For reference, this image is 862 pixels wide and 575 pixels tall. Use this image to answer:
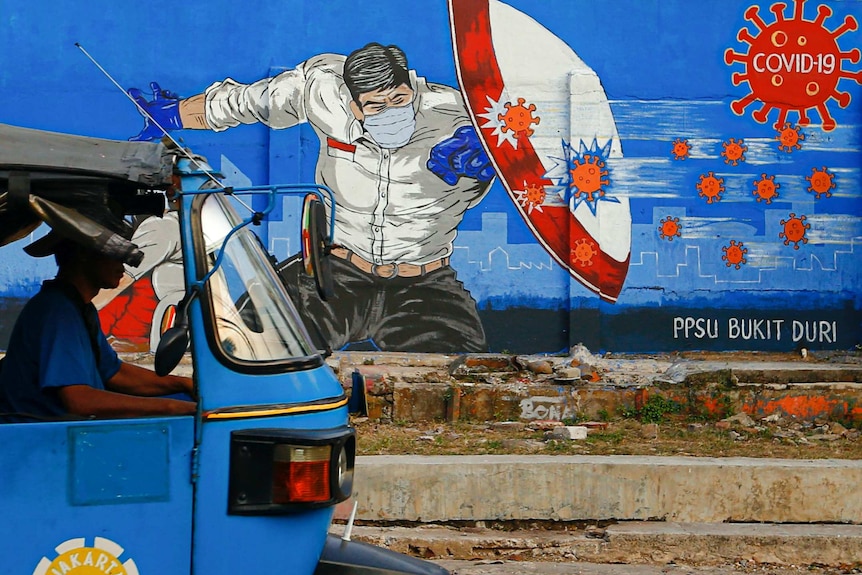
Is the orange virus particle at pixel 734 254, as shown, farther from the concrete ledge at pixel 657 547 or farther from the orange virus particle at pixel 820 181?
the concrete ledge at pixel 657 547

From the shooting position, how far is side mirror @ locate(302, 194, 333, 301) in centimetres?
292

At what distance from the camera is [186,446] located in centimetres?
280

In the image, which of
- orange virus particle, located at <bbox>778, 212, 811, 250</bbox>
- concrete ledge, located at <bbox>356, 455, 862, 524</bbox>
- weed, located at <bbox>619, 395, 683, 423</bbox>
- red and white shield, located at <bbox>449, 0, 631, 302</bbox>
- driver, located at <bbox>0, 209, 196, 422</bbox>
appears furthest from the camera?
orange virus particle, located at <bbox>778, 212, 811, 250</bbox>

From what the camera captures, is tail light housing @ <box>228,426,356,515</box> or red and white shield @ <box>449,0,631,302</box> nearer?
tail light housing @ <box>228,426,356,515</box>

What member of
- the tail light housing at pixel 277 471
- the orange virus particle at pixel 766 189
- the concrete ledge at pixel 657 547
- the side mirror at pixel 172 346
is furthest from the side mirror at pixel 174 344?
the orange virus particle at pixel 766 189

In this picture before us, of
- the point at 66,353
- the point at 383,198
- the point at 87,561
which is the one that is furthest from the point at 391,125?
the point at 87,561

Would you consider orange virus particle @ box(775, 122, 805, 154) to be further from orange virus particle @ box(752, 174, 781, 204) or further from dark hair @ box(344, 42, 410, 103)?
dark hair @ box(344, 42, 410, 103)

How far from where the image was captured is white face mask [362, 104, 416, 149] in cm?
1201

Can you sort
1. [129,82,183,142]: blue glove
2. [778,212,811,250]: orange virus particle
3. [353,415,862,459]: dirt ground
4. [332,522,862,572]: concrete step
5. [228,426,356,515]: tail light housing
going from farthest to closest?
1. [778,212,811,250]: orange virus particle
2. [129,82,183,142]: blue glove
3. [353,415,862,459]: dirt ground
4. [332,522,862,572]: concrete step
5. [228,426,356,515]: tail light housing

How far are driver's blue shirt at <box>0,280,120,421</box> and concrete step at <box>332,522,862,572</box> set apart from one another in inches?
122

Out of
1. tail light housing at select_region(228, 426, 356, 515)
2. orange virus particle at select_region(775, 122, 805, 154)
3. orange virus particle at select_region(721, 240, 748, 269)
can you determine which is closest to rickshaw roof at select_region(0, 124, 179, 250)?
tail light housing at select_region(228, 426, 356, 515)

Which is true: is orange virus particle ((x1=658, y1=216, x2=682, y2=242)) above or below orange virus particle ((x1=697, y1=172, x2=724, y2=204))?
below

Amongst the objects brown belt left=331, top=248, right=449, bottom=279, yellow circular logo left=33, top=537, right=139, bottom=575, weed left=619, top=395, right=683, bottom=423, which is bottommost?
weed left=619, top=395, right=683, bottom=423

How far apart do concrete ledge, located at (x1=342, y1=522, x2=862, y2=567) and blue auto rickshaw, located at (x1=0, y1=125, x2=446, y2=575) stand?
118 inches
